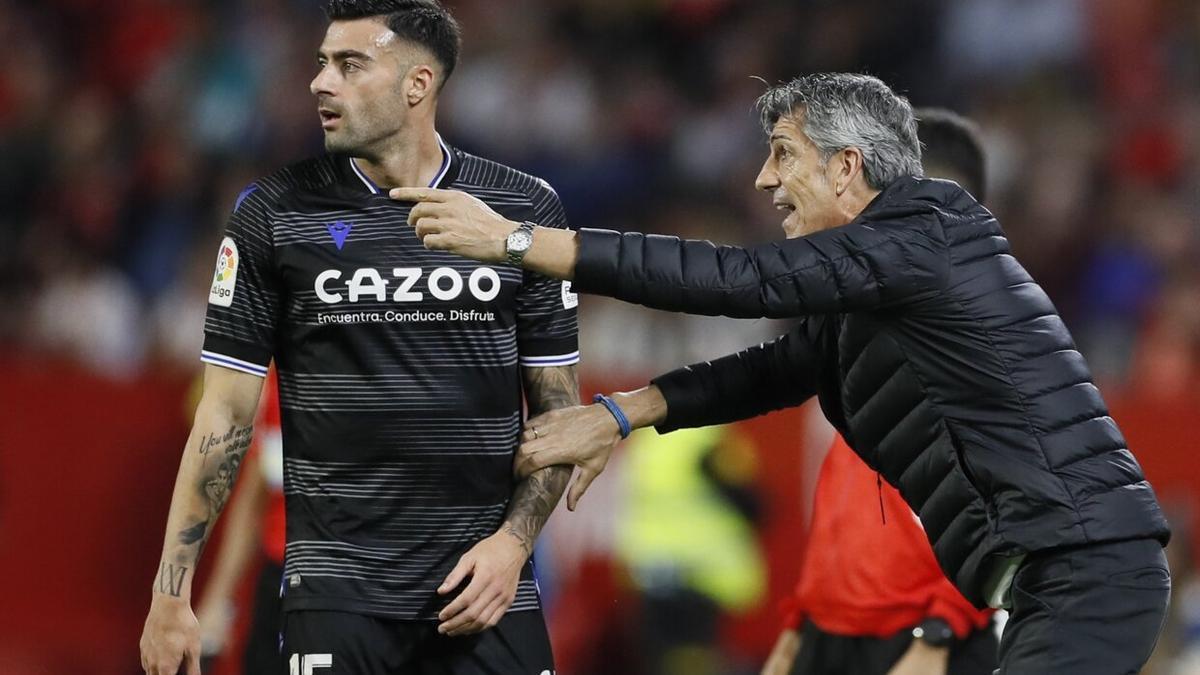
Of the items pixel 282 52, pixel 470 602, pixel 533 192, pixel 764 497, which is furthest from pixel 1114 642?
pixel 282 52

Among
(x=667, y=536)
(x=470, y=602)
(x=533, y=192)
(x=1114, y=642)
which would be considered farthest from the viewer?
(x=667, y=536)

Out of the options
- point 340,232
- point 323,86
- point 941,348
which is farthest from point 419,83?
point 941,348

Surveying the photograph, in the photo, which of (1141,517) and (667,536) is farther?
(667,536)

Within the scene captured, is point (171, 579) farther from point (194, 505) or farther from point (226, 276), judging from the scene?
point (226, 276)

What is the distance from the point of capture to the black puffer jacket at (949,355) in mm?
4039

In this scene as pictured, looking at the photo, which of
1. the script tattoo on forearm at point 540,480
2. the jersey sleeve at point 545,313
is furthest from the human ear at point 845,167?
the script tattoo on forearm at point 540,480

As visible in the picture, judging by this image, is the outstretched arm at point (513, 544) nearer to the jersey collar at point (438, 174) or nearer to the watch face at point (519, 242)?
the jersey collar at point (438, 174)

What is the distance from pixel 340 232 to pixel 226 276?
30 cm

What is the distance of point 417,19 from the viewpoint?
482cm

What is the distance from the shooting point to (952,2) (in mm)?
11539

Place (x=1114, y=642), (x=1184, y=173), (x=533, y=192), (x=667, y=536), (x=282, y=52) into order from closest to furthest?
(x=1114, y=642)
(x=533, y=192)
(x=667, y=536)
(x=1184, y=173)
(x=282, y=52)

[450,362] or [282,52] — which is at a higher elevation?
[282,52]

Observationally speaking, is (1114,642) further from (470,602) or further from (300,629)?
(300,629)

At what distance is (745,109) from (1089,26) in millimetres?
2175
